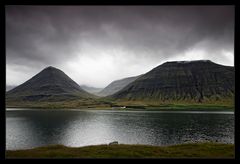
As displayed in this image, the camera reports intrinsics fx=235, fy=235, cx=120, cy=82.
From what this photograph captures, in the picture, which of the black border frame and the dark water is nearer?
Answer: the black border frame

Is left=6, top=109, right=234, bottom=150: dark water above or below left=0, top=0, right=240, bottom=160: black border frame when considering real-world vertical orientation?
below

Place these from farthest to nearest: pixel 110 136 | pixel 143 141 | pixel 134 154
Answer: pixel 110 136 < pixel 143 141 < pixel 134 154
